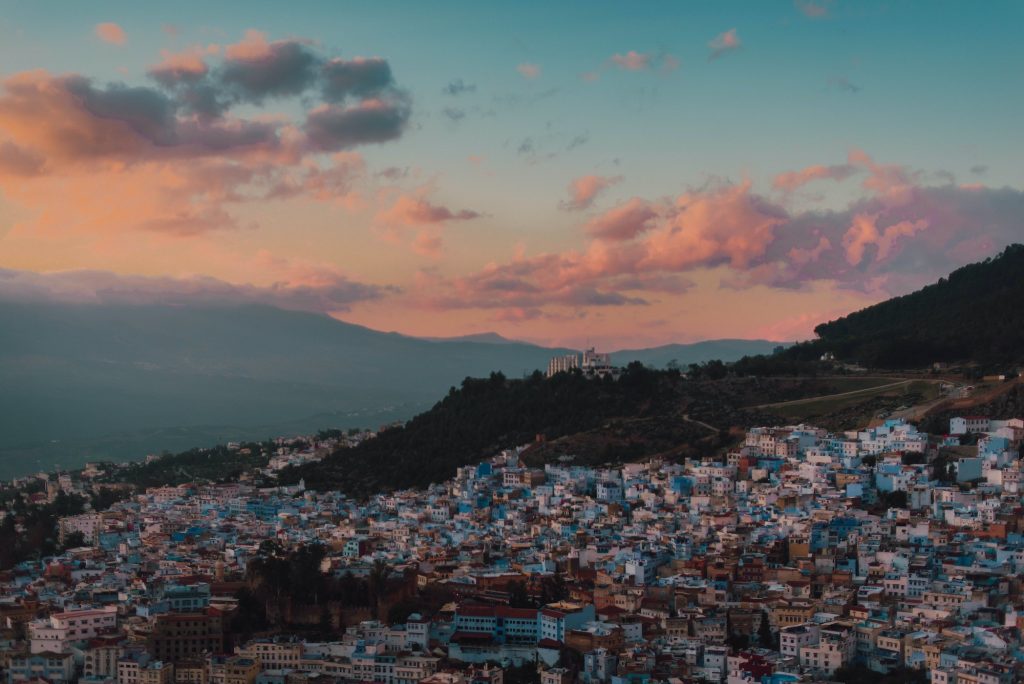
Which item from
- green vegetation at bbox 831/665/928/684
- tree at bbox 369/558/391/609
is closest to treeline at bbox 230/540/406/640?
tree at bbox 369/558/391/609

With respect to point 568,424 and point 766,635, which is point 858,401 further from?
point 766,635

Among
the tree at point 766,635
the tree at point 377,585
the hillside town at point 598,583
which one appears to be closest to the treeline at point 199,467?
the hillside town at point 598,583

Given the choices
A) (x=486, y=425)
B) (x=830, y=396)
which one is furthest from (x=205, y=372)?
(x=830, y=396)

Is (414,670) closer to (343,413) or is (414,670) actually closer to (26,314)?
(343,413)

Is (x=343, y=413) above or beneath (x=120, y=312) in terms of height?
beneath

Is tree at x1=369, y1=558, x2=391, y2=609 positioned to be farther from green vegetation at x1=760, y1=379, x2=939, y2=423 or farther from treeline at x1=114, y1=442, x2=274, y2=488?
treeline at x1=114, y1=442, x2=274, y2=488

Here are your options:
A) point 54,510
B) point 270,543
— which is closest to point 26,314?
point 54,510

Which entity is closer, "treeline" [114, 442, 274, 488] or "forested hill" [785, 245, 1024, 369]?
"forested hill" [785, 245, 1024, 369]
